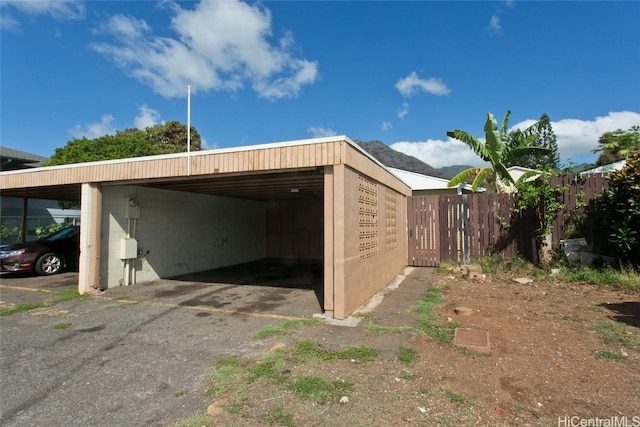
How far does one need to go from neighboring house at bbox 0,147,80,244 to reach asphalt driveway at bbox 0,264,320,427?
11.3m

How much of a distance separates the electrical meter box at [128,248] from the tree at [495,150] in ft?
31.4

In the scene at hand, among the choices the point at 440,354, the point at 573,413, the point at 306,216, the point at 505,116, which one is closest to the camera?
the point at 573,413

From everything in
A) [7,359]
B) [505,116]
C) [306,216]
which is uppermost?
[505,116]

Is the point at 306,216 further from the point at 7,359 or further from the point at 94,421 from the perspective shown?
the point at 94,421

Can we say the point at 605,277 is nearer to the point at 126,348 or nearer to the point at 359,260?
the point at 359,260

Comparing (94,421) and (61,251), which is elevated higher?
(61,251)

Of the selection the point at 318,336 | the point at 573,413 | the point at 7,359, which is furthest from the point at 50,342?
the point at 573,413

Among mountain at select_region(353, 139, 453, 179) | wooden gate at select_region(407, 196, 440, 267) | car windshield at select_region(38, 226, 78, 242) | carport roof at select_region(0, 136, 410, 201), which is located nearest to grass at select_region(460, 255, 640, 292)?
wooden gate at select_region(407, 196, 440, 267)

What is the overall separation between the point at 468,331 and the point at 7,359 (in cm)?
567

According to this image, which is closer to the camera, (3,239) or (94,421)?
(94,421)

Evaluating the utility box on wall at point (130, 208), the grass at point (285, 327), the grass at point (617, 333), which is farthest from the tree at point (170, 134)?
the grass at point (617, 333)

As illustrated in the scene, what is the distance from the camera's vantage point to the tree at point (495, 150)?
11.3 meters

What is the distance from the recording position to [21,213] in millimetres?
17547

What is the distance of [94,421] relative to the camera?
2.66 m
